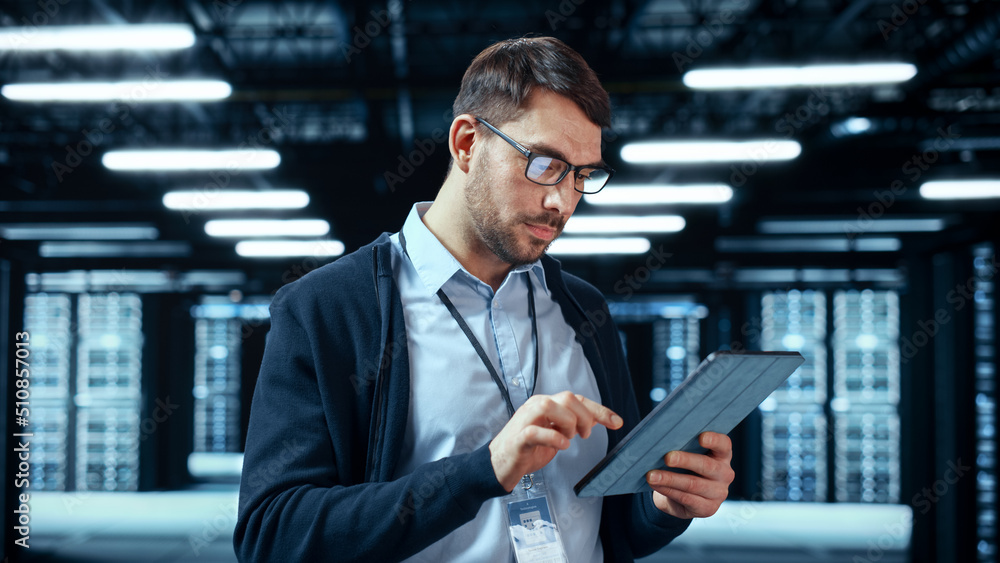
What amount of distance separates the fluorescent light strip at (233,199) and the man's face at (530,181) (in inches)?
255

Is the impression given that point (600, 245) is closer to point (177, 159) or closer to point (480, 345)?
point (177, 159)

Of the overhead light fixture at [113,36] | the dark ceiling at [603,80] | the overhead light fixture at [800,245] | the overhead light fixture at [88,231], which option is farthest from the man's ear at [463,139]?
the overhead light fixture at [800,245]

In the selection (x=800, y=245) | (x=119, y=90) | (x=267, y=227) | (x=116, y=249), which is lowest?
(x=116, y=249)

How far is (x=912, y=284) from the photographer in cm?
642

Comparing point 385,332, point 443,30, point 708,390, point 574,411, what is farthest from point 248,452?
point 443,30

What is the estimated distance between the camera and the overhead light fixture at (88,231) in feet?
23.4

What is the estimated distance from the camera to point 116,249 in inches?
344

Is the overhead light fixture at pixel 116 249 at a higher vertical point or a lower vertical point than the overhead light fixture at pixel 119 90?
lower

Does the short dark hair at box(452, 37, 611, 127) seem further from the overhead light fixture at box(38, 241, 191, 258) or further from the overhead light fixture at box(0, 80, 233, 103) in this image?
the overhead light fixture at box(38, 241, 191, 258)

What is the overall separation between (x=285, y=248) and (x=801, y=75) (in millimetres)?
7315

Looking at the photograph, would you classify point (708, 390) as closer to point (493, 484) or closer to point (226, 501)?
point (493, 484)

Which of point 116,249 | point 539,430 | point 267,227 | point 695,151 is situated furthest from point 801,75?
point 116,249

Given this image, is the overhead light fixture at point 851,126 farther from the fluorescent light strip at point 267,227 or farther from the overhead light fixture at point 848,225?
the fluorescent light strip at point 267,227

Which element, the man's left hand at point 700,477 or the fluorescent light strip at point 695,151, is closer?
the man's left hand at point 700,477
